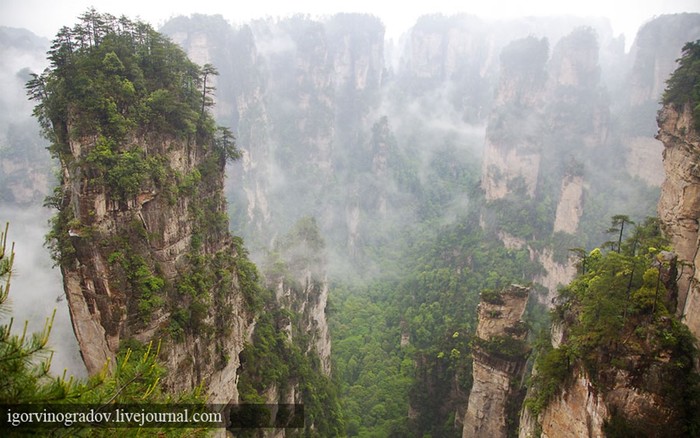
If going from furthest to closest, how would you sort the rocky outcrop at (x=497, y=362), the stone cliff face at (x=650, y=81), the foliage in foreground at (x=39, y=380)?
the stone cliff face at (x=650, y=81) < the rocky outcrop at (x=497, y=362) < the foliage in foreground at (x=39, y=380)

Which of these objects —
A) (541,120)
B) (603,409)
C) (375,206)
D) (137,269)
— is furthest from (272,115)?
(603,409)

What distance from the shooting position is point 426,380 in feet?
113

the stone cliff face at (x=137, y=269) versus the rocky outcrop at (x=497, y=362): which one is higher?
the stone cliff face at (x=137, y=269)

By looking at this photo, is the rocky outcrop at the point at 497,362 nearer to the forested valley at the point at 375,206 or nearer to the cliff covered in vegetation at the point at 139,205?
the forested valley at the point at 375,206

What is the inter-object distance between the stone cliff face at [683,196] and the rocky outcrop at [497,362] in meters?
8.53

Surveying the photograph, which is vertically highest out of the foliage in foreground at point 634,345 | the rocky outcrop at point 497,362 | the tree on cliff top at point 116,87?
the tree on cliff top at point 116,87

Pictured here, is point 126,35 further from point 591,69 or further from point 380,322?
point 591,69

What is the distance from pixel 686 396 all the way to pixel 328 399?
23.9 metres

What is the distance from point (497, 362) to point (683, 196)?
12.5m

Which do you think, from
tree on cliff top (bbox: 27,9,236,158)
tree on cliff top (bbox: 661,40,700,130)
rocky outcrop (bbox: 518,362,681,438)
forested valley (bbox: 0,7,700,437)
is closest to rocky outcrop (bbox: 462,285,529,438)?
forested valley (bbox: 0,7,700,437)

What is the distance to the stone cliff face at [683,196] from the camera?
18062mm

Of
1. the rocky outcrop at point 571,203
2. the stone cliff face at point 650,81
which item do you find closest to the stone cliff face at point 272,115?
the rocky outcrop at point 571,203

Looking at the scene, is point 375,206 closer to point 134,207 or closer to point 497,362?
point 497,362

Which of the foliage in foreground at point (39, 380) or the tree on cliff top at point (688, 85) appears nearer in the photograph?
the foliage in foreground at point (39, 380)
